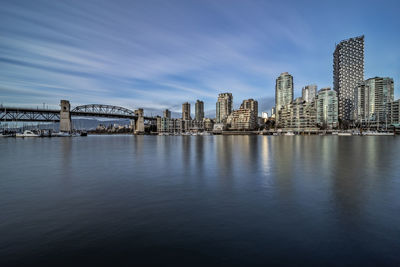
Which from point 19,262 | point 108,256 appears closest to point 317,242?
point 108,256

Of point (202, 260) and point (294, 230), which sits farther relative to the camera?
point (294, 230)

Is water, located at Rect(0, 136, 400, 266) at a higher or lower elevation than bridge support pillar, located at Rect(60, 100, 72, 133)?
lower

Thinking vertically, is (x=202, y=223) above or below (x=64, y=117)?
below

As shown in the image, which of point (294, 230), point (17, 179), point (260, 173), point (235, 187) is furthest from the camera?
point (260, 173)

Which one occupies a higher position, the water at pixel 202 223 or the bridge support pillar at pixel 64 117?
the bridge support pillar at pixel 64 117

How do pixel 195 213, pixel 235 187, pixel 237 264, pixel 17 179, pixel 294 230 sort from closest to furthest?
1. pixel 237 264
2. pixel 294 230
3. pixel 195 213
4. pixel 235 187
5. pixel 17 179

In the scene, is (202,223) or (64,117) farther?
(64,117)

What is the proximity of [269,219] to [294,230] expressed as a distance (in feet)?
4.01

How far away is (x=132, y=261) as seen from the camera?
5988 mm

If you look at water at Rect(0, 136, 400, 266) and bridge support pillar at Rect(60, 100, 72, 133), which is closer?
water at Rect(0, 136, 400, 266)

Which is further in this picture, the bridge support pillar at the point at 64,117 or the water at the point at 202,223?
the bridge support pillar at the point at 64,117

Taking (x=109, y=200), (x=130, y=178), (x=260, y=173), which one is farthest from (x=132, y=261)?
(x=260, y=173)

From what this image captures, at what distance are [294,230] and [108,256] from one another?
20.6 feet

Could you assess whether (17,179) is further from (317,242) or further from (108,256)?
(317,242)
